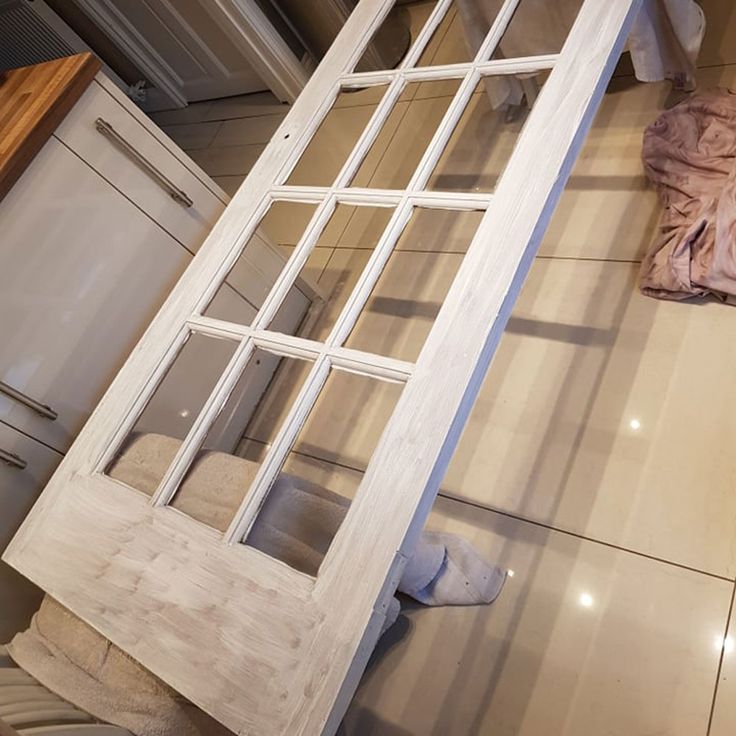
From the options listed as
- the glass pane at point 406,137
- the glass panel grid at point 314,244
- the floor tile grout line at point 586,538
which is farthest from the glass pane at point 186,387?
the glass pane at point 406,137

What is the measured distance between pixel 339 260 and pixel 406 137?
482 mm

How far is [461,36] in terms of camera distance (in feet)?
6.22

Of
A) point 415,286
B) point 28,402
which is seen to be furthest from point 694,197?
point 28,402

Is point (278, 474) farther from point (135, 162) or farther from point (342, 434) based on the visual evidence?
point (135, 162)

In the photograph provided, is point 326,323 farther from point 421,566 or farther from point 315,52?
point 315,52

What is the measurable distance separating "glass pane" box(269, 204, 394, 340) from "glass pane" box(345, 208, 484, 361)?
0.10 metres

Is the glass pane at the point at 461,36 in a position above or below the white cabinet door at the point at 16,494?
above

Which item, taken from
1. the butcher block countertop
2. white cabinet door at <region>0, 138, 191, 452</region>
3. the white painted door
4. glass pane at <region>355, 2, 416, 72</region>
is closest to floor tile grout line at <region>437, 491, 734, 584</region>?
the white painted door

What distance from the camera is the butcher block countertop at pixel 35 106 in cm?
110

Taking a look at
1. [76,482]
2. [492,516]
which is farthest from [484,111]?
[76,482]

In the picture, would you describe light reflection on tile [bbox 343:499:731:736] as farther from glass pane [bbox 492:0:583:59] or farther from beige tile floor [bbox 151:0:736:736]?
glass pane [bbox 492:0:583:59]

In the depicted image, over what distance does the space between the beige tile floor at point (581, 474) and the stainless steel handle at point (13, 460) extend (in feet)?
1.83

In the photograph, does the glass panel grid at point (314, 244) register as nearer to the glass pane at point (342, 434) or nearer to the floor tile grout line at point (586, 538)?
the glass pane at point (342, 434)

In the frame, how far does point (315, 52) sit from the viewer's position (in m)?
2.39
